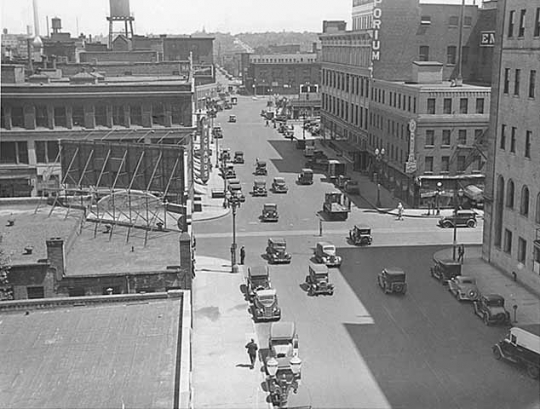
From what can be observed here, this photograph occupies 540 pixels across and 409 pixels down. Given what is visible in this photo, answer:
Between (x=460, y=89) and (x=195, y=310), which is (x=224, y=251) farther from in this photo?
(x=460, y=89)

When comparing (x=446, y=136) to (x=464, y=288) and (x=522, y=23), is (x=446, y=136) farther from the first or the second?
(x=464, y=288)

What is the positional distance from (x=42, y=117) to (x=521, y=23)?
3897 centimetres

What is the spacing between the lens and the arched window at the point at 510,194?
46.4 meters

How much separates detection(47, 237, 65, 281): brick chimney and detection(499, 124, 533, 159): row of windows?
1106 inches

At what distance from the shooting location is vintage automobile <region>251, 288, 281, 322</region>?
3856 centimetres

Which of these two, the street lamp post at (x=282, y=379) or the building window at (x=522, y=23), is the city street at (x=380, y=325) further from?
the building window at (x=522, y=23)

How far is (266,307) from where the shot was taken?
38.6 meters

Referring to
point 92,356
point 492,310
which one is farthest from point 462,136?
point 92,356

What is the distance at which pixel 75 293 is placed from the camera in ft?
109


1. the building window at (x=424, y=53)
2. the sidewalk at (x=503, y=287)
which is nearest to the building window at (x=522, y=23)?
the sidewalk at (x=503, y=287)

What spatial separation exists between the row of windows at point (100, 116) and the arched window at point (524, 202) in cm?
3002

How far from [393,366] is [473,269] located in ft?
55.7

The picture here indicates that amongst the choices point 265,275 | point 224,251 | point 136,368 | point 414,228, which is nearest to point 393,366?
point 265,275

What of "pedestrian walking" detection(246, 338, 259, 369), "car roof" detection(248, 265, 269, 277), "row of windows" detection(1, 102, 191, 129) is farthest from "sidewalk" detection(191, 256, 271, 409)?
"row of windows" detection(1, 102, 191, 129)
